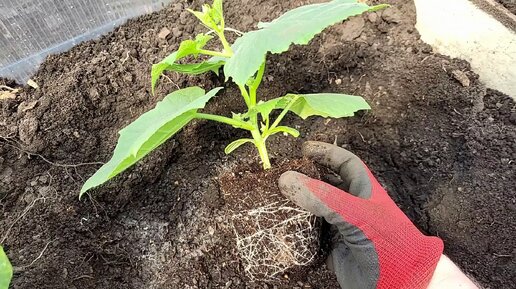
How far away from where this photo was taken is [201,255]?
1.49m

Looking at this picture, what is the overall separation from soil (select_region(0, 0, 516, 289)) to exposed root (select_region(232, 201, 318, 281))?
7 centimetres

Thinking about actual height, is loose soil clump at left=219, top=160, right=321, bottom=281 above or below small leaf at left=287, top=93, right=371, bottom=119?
below

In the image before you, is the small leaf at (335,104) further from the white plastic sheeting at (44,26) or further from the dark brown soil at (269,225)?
the white plastic sheeting at (44,26)

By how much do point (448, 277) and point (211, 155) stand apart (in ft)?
2.84

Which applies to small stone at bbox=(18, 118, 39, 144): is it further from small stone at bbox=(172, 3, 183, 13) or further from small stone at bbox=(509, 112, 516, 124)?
small stone at bbox=(509, 112, 516, 124)

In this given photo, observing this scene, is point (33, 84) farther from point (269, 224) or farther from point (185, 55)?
point (269, 224)

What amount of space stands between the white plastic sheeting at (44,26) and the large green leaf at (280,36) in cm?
106

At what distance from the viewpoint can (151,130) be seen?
0.97 meters

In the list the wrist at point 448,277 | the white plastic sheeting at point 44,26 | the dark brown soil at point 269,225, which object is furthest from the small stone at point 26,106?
the wrist at point 448,277

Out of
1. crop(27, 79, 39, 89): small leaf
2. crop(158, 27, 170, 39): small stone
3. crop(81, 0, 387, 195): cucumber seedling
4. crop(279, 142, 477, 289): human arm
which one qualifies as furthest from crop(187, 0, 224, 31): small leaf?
crop(27, 79, 39, 89): small leaf

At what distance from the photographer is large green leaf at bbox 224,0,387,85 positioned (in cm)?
93

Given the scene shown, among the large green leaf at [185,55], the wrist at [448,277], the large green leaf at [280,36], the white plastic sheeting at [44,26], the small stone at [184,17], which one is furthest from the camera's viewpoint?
the small stone at [184,17]

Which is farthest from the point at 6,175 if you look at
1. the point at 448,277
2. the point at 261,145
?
the point at 448,277

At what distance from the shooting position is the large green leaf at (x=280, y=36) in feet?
3.04
